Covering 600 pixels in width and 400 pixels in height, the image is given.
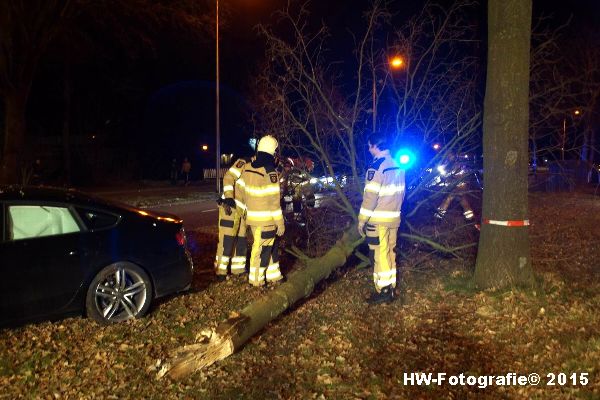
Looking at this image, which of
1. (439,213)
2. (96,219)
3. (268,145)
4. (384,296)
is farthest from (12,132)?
(384,296)

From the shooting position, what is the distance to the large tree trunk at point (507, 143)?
5914 mm

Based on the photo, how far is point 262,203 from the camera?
21.0ft

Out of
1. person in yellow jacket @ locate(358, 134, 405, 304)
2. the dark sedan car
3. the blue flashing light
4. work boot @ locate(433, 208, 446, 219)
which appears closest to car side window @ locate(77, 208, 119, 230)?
the dark sedan car

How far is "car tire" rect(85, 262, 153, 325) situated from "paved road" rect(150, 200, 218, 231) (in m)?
6.80

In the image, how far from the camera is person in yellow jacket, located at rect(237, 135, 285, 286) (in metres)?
6.41

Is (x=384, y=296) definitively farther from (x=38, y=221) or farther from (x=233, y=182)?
(x=38, y=221)

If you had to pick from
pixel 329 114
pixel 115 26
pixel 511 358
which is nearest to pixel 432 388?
pixel 511 358

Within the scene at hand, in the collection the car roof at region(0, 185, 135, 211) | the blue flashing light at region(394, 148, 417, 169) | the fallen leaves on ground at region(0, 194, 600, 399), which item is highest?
the blue flashing light at region(394, 148, 417, 169)

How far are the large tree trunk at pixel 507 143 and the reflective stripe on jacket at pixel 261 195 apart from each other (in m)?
2.41

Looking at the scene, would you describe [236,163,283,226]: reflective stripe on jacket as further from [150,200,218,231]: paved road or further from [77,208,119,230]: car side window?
[150,200,218,231]: paved road

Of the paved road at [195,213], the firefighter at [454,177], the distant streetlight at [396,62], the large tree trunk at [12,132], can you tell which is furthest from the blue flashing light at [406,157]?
the large tree trunk at [12,132]

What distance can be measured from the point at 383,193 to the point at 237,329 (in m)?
2.29

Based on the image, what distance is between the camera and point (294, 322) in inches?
212

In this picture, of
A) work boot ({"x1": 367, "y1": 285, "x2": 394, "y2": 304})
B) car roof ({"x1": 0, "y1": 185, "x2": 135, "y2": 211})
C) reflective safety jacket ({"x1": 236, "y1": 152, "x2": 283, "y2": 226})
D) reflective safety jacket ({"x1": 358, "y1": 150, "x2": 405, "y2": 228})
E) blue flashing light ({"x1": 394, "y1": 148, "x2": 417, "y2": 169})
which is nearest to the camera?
car roof ({"x1": 0, "y1": 185, "x2": 135, "y2": 211})
